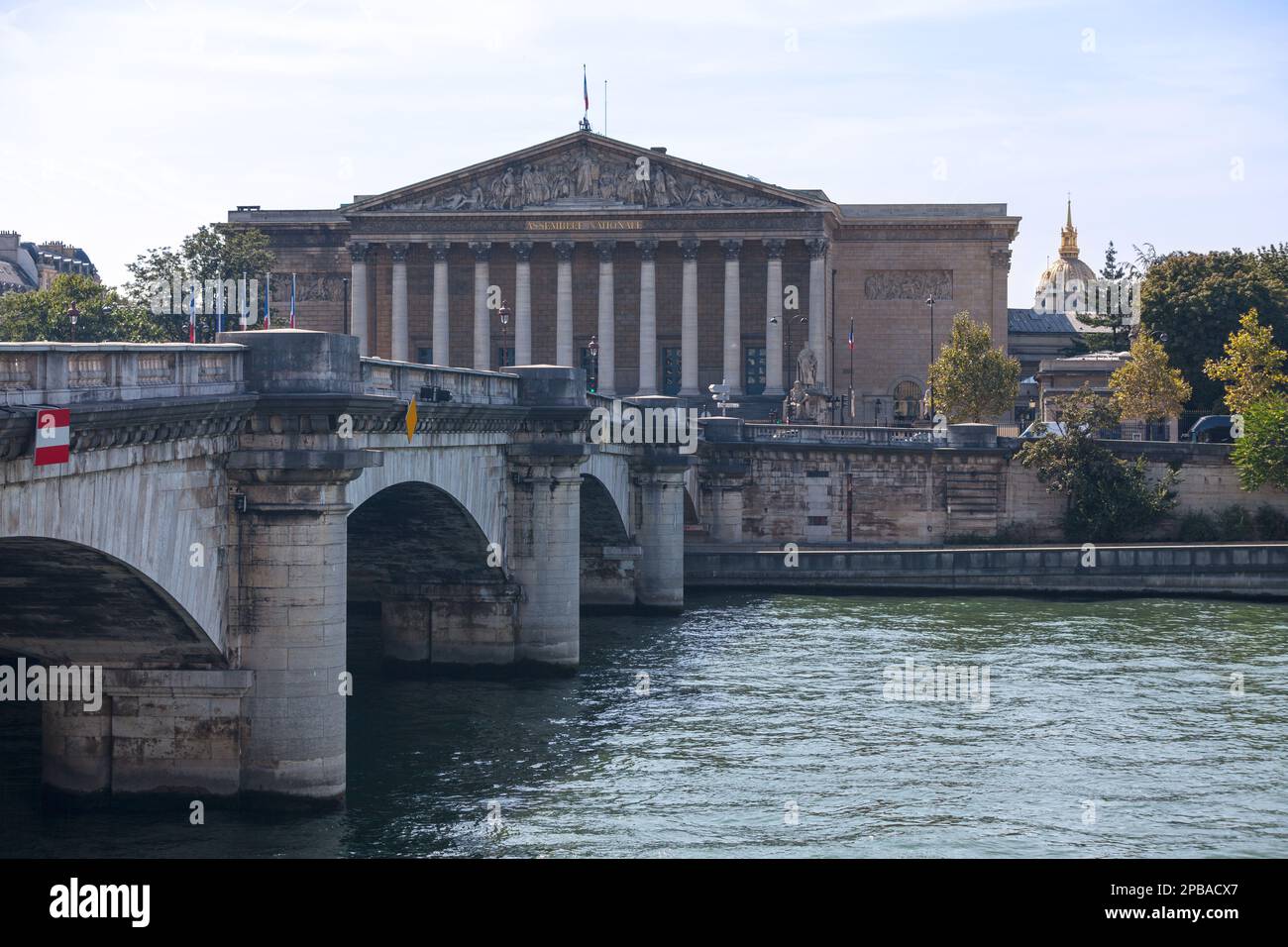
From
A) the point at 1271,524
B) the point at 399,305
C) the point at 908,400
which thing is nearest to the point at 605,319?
the point at 399,305

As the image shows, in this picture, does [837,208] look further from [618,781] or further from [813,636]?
[618,781]

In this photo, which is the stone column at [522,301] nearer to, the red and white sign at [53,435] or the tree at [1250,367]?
the tree at [1250,367]

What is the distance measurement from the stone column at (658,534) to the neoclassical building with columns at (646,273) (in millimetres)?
48930

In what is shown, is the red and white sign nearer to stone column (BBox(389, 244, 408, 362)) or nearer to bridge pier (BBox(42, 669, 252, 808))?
bridge pier (BBox(42, 669, 252, 808))

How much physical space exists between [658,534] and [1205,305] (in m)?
45.9

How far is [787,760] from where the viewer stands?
36.4 m

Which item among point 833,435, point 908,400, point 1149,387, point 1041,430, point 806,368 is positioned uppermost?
point 806,368

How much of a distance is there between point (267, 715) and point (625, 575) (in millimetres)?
32125

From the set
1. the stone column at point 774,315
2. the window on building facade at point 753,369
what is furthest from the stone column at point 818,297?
the window on building facade at point 753,369

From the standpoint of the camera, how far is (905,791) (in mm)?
33656

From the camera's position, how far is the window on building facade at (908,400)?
119 m

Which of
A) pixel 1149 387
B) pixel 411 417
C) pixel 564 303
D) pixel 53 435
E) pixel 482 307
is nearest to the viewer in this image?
pixel 53 435

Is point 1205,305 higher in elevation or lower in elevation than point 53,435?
higher

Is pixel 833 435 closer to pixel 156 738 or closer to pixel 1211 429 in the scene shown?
pixel 1211 429
